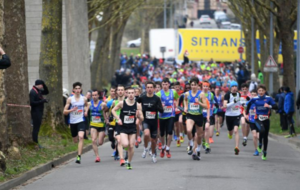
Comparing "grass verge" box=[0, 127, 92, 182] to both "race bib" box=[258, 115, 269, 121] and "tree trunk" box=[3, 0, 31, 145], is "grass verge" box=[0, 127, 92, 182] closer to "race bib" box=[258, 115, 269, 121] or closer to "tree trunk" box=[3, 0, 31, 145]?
"tree trunk" box=[3, 0, 31, 145]

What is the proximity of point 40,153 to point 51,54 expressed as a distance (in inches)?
208

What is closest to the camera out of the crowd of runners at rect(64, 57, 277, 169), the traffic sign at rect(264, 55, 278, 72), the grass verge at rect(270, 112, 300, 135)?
the crowd of runners at rect(64, 57, 277, 169)

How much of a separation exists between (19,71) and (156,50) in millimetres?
51145

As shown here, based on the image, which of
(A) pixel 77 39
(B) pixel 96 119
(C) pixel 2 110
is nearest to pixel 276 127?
(A) pixel 77 39

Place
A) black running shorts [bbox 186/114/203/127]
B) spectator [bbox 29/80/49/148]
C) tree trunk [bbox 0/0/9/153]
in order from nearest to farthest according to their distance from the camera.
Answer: tree trunk [bbox 0/0/9/153] < black running shorts [bbox 186/114/203/127] < spectator [bbox 29/80/49/148]

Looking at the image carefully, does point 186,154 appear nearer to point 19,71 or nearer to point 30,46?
point 19,71

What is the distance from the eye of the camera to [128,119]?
15.9 m

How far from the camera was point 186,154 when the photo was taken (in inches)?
761

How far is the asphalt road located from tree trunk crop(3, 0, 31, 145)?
1.36 meters

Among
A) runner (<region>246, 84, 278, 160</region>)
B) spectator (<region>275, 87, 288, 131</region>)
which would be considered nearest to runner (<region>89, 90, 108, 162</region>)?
runner (<region>246, 84, 278, 160</region>)

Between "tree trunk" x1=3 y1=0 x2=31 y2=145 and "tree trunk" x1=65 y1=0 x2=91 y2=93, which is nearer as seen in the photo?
"tree trunk" x1=3 y1=0 x2=31 y2=145

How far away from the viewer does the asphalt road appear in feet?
41.3

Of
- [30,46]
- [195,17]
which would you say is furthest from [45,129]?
[195,17]

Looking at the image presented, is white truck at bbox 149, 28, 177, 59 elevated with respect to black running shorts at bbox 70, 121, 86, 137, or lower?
elevated
